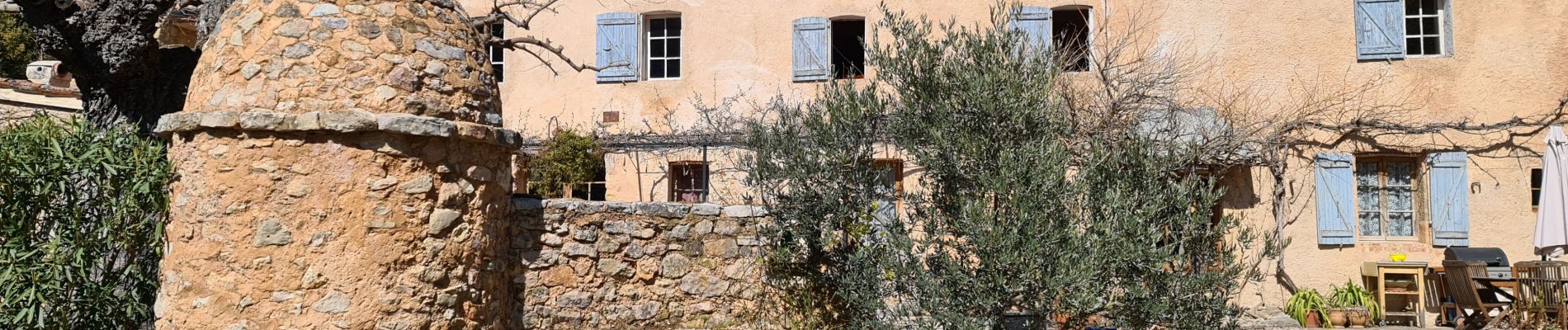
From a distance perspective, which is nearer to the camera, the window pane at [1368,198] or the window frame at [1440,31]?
the window frame at [1440,31]

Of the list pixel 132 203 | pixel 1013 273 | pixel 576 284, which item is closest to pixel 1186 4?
pixel 1013 273

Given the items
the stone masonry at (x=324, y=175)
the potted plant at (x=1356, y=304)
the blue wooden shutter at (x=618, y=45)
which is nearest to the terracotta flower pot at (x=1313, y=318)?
the potted plant at (x=1356, y=304)

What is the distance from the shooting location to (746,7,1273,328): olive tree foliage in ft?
18.5

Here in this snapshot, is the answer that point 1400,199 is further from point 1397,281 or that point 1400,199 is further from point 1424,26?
point 1424,26

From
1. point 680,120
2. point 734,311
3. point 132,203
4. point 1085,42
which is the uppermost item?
point 1085,42

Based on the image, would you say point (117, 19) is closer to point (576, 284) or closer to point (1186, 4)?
point (576, 284)

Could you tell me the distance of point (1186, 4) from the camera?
1130 cm

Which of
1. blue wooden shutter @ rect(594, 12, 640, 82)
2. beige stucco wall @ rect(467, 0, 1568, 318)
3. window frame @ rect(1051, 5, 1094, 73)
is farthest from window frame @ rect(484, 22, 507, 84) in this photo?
window frame @ rect(1051, 5, 1094, 73)

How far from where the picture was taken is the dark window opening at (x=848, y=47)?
12289 millimetres

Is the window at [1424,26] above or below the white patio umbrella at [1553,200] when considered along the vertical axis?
above

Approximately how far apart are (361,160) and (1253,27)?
8957mm

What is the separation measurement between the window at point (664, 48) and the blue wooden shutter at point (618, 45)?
1.03 feet

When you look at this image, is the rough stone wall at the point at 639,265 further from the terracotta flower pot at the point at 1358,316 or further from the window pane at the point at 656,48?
the terracotta flower pot at the point at 1358,316

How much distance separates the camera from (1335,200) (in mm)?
10930
